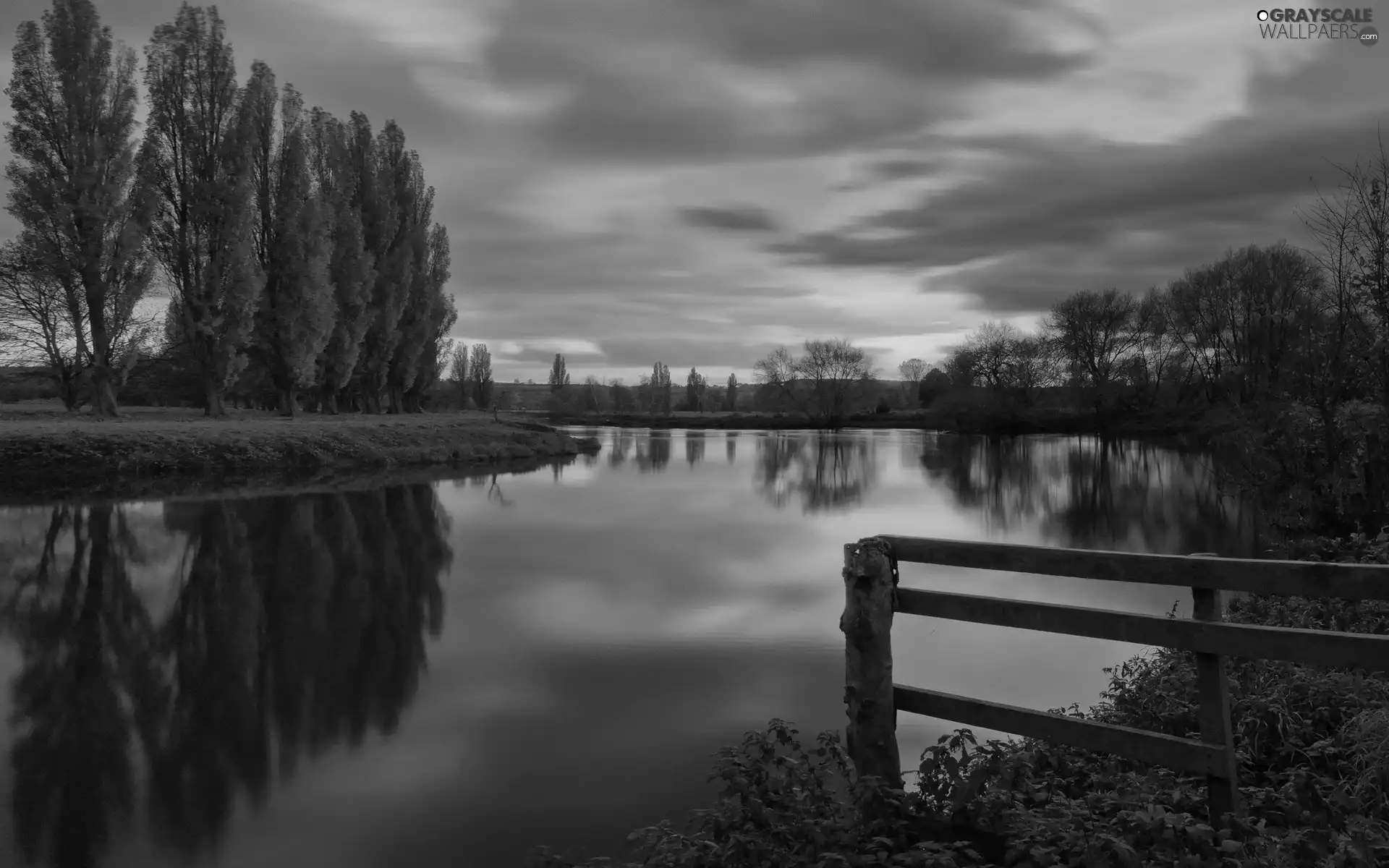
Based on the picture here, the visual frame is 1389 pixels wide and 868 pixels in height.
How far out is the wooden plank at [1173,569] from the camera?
3000 millimetres

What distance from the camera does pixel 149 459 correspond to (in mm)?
23172

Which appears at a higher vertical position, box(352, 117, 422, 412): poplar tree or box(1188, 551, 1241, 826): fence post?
box(352, 117, 422, 412): poplar tree

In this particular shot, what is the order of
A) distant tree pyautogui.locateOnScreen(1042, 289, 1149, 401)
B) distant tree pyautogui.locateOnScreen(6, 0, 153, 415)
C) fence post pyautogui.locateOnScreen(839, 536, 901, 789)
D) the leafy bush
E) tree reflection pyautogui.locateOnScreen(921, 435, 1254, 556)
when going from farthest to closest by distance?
distant tree pyautogui.locateOnScreen(1042, 289, 1149, 401), distant tree pyautogui.locateOnScreen(6, 0, 153, 415), tree reflection pyautogui.locateOnScreen(921, 435, 1254, 556), fence post pyautogui.locateOnScreen(839, 536, 901, 789), the leafy bush

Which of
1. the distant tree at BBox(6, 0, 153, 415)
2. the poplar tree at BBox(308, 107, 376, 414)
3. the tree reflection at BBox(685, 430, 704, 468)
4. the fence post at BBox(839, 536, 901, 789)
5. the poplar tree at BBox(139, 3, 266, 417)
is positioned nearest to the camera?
the fence post at BBox(839, 536, 901, 789)

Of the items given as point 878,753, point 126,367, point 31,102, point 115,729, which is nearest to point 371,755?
point 115,729

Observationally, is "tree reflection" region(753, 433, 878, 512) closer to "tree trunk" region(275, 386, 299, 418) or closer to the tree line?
"tree trunk" region(275, 386, 299, 418)

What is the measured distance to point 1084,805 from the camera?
12.5 ft

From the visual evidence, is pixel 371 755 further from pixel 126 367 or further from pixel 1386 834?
pixel 126 367

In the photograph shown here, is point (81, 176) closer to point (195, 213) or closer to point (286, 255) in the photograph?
point (195, 213)

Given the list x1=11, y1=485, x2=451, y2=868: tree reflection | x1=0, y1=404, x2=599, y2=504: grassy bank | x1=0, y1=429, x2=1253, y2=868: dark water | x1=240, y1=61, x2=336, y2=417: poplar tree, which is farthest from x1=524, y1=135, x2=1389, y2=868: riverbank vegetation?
x1=240, y1=61, x2=336, y2=417: poplar tree

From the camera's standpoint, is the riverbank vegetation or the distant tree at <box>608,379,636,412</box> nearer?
the riverbank vegetation

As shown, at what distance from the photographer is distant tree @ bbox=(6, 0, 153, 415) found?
26.0m

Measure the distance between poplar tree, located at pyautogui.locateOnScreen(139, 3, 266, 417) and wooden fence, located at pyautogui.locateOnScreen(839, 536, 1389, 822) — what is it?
32883 mm

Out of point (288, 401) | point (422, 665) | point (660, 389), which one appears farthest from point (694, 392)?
point (422, 665)
